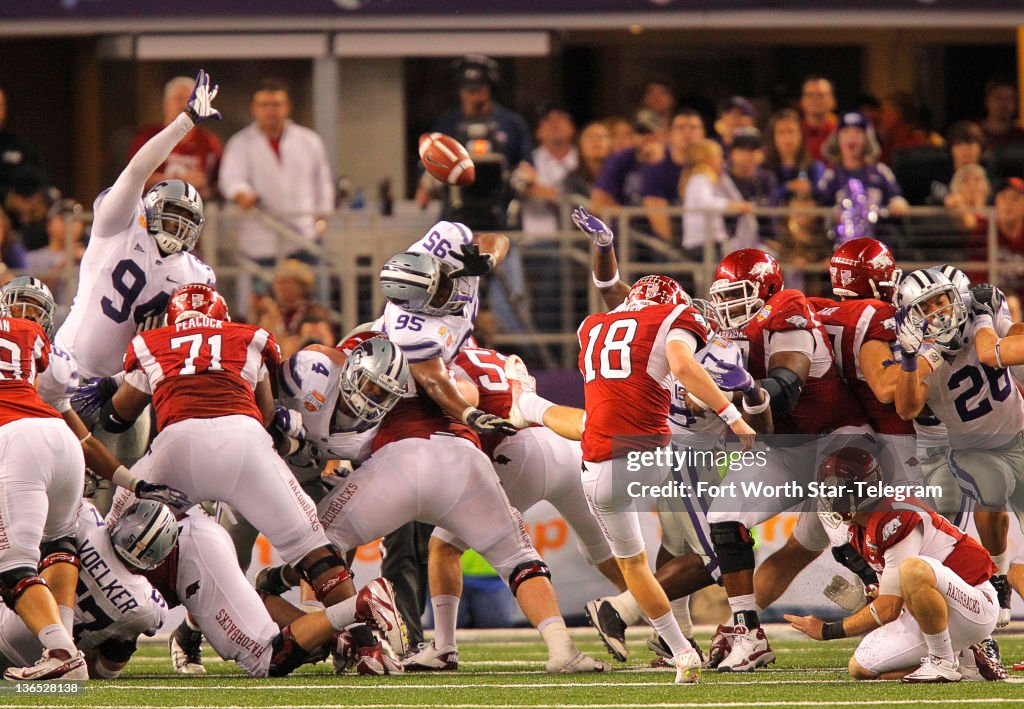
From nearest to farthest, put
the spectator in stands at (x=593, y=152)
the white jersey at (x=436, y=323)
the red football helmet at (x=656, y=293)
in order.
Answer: the red football helmet at (x=656, y=293) → the white jersey at (x=436, y=323) → the spectator in stands at (x=593, y=152)

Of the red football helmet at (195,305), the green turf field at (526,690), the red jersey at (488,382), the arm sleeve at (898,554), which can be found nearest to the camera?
the green turf field at (526,690)

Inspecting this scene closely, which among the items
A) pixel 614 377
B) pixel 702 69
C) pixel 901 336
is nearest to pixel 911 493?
pixel 901 336

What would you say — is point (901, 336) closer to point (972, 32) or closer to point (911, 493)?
point (911, 493)

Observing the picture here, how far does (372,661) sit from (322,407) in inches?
48.0

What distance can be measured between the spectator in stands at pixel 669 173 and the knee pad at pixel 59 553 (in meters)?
5.33

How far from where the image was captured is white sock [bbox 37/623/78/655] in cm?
739

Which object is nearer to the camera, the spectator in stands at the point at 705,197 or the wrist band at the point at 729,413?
the wrist band at the point at 729,413

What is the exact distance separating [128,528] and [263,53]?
663cm

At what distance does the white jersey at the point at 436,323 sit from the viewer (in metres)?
8.58

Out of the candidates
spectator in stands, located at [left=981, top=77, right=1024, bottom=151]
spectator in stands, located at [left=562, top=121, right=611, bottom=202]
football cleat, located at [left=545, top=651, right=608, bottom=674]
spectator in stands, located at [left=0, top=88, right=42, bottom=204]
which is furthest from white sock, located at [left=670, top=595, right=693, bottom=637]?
spectator in stands, located at [left=0, top=88, right=42, bottom=204]

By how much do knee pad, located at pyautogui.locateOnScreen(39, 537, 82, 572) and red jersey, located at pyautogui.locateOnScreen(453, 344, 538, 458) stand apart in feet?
6.67

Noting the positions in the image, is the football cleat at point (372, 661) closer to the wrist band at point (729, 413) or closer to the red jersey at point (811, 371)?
the wrist band at point (729, 413)

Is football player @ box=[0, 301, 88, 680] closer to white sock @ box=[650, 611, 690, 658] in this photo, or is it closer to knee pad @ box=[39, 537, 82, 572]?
knee pad @ box=[39, 537, 82, 572]

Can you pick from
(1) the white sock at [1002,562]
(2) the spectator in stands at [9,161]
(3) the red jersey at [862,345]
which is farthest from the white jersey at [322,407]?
(2) the spectator in stands at [9,161]
